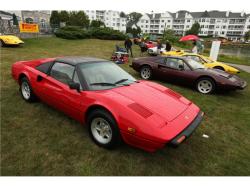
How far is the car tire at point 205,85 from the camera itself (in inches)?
247

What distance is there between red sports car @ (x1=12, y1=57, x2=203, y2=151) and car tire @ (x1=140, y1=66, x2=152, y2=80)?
3757 millimetres

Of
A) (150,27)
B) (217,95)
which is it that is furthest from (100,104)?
(150,27)

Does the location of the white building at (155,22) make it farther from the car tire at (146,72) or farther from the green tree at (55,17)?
the car tire at (146,72)

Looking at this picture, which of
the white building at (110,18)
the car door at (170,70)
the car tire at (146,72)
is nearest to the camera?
the car door at (170,70)

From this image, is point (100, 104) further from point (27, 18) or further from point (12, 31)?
point (27, 18)

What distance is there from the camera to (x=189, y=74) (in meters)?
6.56

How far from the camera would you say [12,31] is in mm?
19953

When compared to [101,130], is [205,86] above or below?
below

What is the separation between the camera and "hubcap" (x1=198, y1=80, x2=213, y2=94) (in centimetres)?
635

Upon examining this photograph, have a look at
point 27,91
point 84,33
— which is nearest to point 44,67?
point 27,91

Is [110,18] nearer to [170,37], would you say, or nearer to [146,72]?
[170,37]

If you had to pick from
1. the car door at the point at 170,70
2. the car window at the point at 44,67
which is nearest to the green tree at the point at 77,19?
the car door at the point at 170,70

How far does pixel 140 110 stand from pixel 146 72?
201 inches

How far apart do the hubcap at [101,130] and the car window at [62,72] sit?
986 mm
